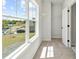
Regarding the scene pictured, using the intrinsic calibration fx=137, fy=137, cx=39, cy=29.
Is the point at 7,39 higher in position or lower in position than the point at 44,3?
lower

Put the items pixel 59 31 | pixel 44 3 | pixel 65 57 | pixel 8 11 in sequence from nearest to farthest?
pixel 8 11 < pixel 65 57 < pixel 44 3 < pixel 59 31

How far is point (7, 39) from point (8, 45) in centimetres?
14

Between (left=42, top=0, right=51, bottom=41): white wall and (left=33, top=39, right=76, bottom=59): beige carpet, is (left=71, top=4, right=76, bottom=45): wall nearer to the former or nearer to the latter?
(left=33, top=39, right=76, bottom=59): beige carpet

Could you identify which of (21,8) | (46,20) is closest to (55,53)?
(21,8)

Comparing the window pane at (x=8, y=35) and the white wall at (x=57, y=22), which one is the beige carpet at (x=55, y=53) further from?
the white wall at (x=57, y=22)

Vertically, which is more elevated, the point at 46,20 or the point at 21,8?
the point at 46,20

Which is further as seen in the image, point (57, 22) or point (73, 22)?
point (57, 22)

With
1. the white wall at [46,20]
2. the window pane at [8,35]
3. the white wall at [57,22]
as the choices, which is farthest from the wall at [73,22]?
the window pane at [8,35]

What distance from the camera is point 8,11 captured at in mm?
2568

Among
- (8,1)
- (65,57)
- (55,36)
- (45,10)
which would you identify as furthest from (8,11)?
(55,36)

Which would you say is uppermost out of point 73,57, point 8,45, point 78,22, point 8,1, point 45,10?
point 45,10

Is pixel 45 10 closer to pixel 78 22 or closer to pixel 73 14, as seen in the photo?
pixel 73 14

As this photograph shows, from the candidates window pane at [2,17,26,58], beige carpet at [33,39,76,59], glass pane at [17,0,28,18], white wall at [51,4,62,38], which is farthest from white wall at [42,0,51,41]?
window pane at [2,17,26,58]

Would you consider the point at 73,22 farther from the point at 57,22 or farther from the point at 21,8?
the point at 21,8
